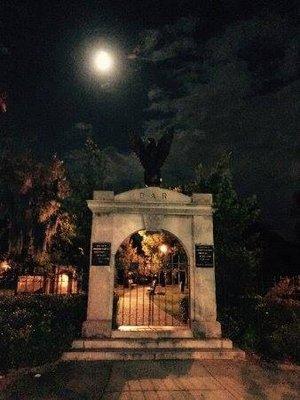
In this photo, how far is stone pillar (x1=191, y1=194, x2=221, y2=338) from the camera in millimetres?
9828

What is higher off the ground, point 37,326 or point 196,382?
point 37,326

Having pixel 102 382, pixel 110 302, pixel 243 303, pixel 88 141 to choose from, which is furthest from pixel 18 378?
pixel 88 141

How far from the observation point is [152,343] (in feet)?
30.3

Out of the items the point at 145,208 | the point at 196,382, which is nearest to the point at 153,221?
the point at 145,208

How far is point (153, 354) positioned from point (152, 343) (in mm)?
506

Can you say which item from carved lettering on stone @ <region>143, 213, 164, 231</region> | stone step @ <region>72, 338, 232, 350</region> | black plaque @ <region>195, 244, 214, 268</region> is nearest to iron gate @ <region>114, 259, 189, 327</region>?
black plaque @ <region>195, 244, 214, 268</region>

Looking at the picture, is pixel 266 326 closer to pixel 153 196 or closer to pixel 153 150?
pixel 153 196

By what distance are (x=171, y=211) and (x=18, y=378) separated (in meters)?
5.87

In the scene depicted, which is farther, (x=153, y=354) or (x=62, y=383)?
(x=153, y=354)

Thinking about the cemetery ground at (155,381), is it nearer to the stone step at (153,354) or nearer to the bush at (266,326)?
the stone step at (153,354)

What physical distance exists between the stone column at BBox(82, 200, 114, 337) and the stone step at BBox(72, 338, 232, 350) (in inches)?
15.5

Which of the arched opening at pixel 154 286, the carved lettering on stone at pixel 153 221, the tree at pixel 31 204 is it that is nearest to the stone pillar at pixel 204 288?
the arched opening at pixel 154 286

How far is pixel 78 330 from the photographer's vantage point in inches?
381

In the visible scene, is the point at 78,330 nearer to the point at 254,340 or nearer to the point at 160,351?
the point at 160,351
